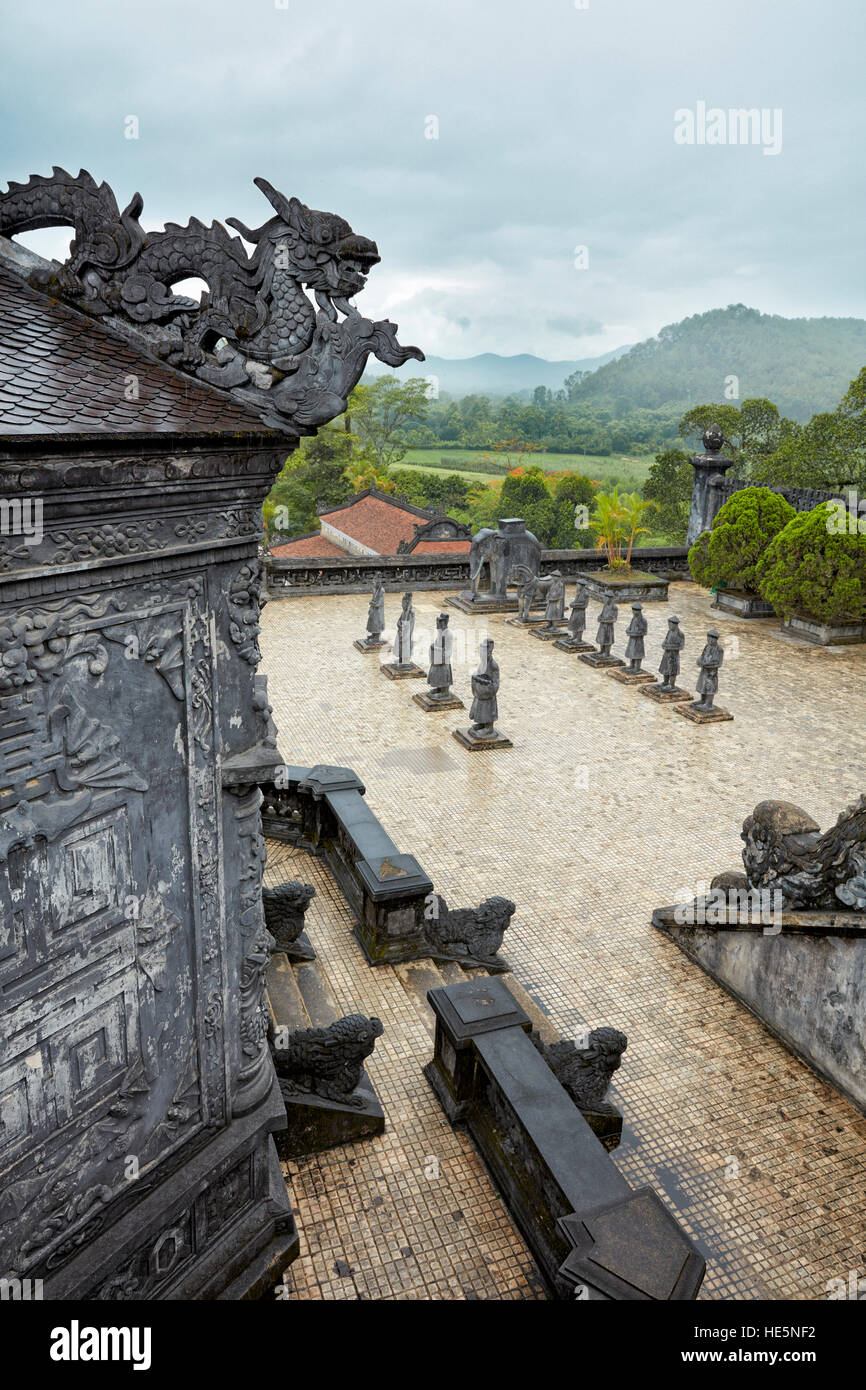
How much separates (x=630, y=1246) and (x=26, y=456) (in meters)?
4.59

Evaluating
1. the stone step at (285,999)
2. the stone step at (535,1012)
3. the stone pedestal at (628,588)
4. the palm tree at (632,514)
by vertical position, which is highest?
the palm tree at (632,514)

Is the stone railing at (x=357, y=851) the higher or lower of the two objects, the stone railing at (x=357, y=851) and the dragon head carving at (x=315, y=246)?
the lower

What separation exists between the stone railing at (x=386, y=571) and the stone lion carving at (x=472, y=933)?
1390cm

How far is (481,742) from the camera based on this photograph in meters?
12.5

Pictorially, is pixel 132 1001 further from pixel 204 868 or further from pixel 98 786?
pixel 98 786

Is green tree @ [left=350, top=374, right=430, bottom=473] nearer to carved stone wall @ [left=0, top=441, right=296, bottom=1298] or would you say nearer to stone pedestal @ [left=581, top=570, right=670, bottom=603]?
stone pedestal @ [left=581, top=570, right=670, bottom=603]

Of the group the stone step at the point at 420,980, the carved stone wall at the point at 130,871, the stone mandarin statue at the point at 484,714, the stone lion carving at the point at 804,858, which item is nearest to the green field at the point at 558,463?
the stone mandarin statue at the point at 484,714

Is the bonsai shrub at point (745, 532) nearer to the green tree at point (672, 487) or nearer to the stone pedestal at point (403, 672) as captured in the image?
the stone pedestal at point (403, 672)

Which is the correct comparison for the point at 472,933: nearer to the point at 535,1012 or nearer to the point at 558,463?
the point at 535,1012

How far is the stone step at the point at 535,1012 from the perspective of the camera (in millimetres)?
6879

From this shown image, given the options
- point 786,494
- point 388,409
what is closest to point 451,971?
point 786,494

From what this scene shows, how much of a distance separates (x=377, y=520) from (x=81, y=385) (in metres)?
31.4

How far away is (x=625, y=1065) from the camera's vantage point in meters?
6.68

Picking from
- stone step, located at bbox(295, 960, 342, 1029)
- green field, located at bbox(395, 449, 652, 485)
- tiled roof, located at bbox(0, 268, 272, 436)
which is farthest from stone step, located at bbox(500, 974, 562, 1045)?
green field, located at bbox(395, 449, 652, 485)
